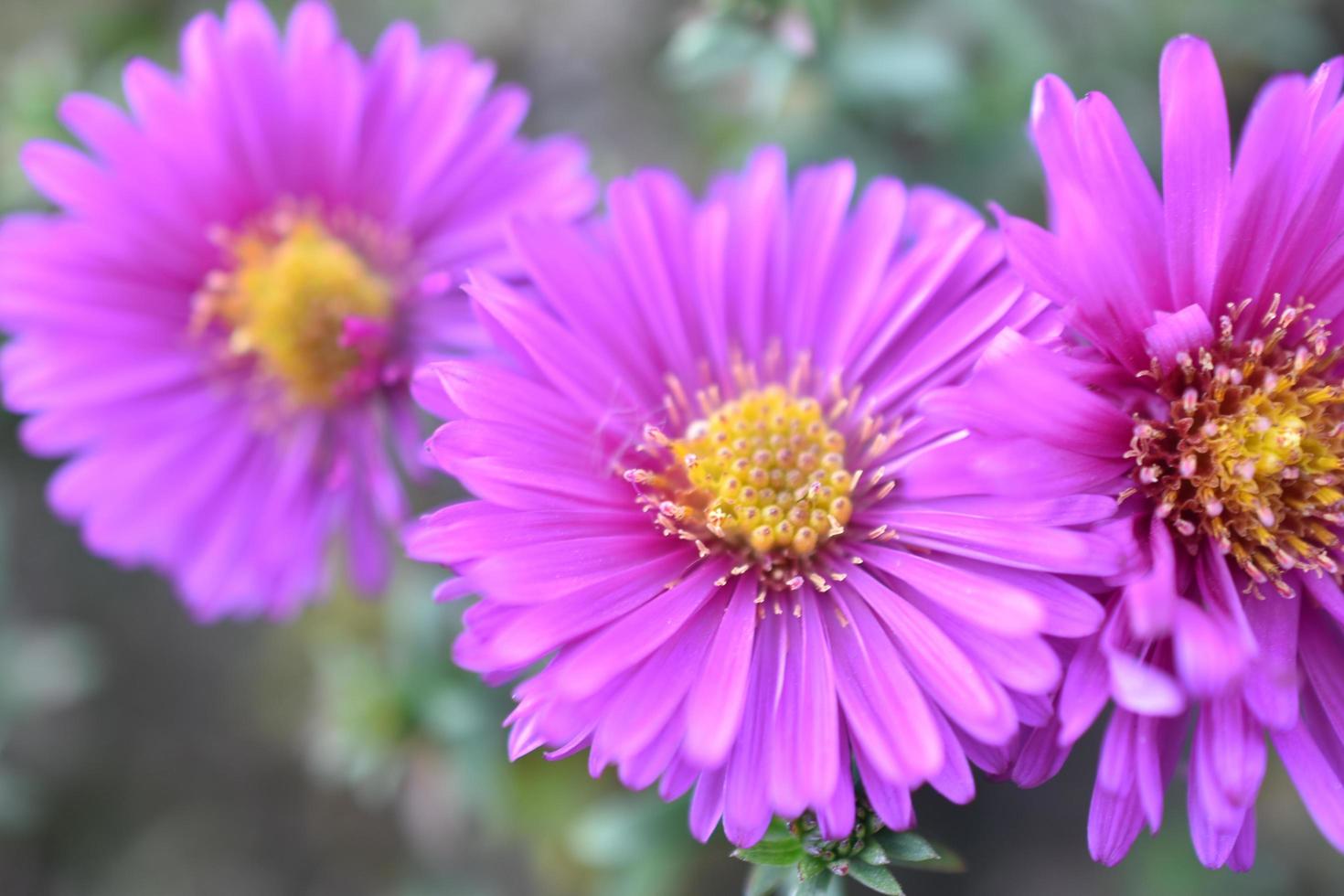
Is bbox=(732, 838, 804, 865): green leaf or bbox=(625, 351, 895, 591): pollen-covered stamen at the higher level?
bbox=(625, 351, 895, 591): pollen-covered stamen

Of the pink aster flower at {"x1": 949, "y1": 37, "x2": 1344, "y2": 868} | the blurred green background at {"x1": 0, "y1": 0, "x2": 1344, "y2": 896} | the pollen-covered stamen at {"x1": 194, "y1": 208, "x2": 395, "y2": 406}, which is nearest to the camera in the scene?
the pink aster flower at {"x1": 949, "y1": 37, "x2": 1344, "y2": 868}

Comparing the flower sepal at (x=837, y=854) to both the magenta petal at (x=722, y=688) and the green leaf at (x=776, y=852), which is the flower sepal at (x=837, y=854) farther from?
the magenta petal at (x=722, y=688)

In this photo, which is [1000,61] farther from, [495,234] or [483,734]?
[483,734]

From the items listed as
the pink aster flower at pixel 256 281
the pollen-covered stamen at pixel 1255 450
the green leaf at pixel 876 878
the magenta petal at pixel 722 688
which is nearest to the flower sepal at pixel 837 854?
the green leaf at pixel 876 878

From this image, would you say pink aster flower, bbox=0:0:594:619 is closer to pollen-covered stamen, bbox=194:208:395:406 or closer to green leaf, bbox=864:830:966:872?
pollen-covered stamen, bbox=194:208:395:406

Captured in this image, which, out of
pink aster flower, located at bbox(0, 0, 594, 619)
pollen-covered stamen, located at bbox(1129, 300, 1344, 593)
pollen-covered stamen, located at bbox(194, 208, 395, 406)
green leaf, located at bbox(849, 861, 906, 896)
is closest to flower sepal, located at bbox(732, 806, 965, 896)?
green leaf, located at bbox(849, 861, 906, 896)

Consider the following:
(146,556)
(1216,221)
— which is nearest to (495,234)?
(146,556)

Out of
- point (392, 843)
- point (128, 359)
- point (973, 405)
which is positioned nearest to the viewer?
point (973, 405)
